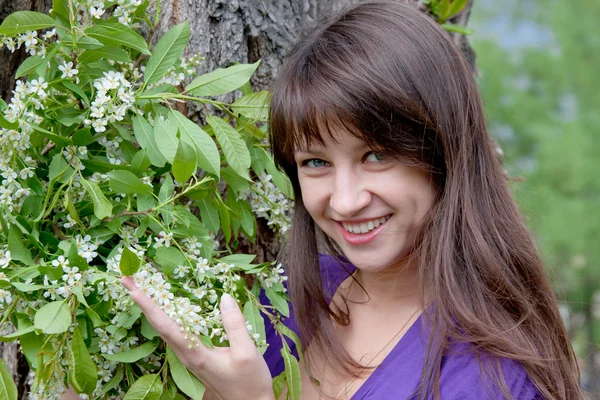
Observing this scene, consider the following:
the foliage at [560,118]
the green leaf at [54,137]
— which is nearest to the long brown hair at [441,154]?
the green leaf at [54,137]

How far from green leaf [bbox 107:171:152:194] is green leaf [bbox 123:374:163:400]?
349mm

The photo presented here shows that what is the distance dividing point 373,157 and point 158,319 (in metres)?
0.53

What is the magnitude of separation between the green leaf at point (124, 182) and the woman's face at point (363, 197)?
1.18 ft

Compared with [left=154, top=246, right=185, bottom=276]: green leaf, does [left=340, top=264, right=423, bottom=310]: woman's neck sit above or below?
below

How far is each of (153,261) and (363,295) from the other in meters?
0.59

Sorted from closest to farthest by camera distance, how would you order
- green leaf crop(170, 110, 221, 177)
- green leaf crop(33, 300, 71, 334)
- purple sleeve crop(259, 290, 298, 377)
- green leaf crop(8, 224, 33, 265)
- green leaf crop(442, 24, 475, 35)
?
green leaf crop(33, 300, 71, 334)
green leaf crop(8, 224, 33, 265)
green leaf crop(170, 110, 221, 177)
purple sleeve crop(259, 290, 298, 377)
green leaf crop(442, 24, 475, 35)

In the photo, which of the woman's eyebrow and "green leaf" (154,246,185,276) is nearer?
"green leaf" (154,246,185,276)

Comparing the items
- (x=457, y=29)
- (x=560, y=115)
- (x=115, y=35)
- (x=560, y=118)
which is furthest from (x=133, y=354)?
(x=560, y=115)

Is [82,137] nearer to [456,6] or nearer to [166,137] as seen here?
[166,137]

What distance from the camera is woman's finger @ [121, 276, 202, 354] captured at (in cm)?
118

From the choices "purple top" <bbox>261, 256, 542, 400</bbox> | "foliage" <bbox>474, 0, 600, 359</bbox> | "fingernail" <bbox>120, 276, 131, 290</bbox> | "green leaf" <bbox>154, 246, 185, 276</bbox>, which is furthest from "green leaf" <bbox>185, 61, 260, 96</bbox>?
"foliage" <bbox>474, 0, 600, 359</bbox>

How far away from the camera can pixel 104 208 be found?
1.24 meters

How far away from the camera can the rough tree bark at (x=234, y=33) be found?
5.58 feet

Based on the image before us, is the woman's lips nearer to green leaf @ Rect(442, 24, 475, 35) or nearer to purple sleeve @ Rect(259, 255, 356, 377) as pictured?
purple sleeve @ Rect(259, 255, 356, 377)
